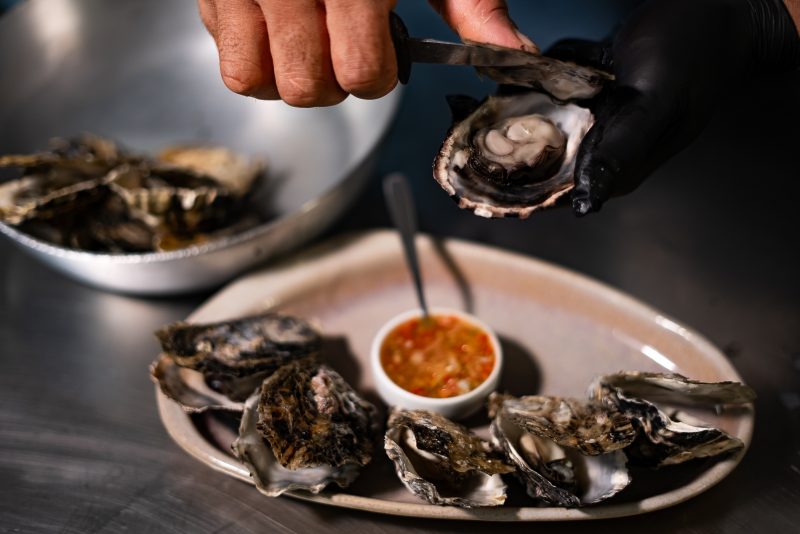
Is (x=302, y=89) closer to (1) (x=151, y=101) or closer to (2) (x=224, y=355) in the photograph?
→ (2) (x=224, y=355)

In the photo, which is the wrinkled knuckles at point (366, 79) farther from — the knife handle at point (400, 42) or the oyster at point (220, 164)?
the oyster at point (220, 164)

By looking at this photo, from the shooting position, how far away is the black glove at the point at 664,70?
870 millimetres

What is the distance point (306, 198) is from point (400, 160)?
25cm

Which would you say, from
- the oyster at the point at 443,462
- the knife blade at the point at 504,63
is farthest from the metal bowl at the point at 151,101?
the oyster at the point at 443,462

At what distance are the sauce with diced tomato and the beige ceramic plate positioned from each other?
0.08m

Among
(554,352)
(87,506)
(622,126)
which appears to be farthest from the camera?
(554,352)

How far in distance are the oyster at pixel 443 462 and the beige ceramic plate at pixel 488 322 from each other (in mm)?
28

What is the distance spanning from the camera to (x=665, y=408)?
1.02 metres

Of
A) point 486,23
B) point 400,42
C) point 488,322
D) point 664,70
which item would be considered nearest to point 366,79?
point 400,42

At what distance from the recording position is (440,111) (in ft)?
5.43

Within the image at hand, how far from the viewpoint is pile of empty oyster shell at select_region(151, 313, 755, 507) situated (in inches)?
35.2

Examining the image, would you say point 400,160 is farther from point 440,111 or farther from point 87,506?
point 87,506

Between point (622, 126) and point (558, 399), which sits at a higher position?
point (622, 126)

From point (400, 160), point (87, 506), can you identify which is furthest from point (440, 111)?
point (87, 506)
